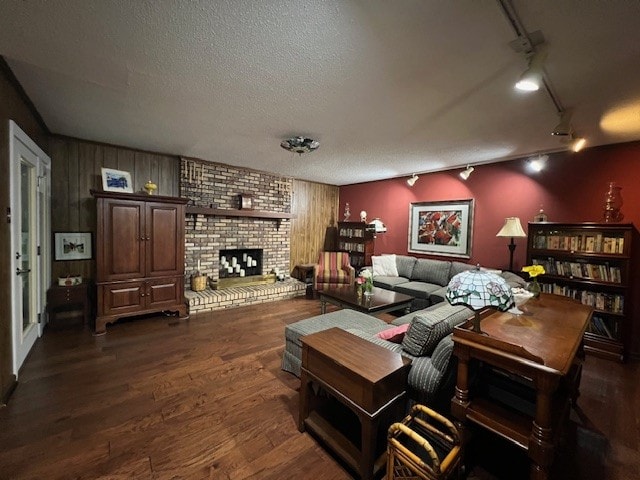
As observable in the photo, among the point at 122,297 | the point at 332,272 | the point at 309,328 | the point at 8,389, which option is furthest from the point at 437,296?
the point at 8,389

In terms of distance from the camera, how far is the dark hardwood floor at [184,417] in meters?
1.62

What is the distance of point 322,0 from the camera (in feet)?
4.39

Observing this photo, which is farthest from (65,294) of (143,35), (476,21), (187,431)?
(476,21)

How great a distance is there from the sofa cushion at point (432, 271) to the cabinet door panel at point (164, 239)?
3916 mm

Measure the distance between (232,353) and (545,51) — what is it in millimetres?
3487

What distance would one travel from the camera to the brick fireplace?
472cm

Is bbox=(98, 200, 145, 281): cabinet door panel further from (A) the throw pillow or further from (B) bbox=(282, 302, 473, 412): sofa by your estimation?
(A) the throw pillow

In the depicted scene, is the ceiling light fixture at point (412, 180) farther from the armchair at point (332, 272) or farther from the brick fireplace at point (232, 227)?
the brick fireplace at point (232, 227)

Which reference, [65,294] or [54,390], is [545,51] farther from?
[65,294]

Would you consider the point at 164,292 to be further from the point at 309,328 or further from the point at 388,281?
the point at 388,281

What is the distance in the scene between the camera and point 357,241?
6.23 meters

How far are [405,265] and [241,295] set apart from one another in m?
3.04

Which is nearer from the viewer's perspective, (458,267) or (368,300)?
(368,300)

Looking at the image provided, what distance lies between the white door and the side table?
0.10 m
